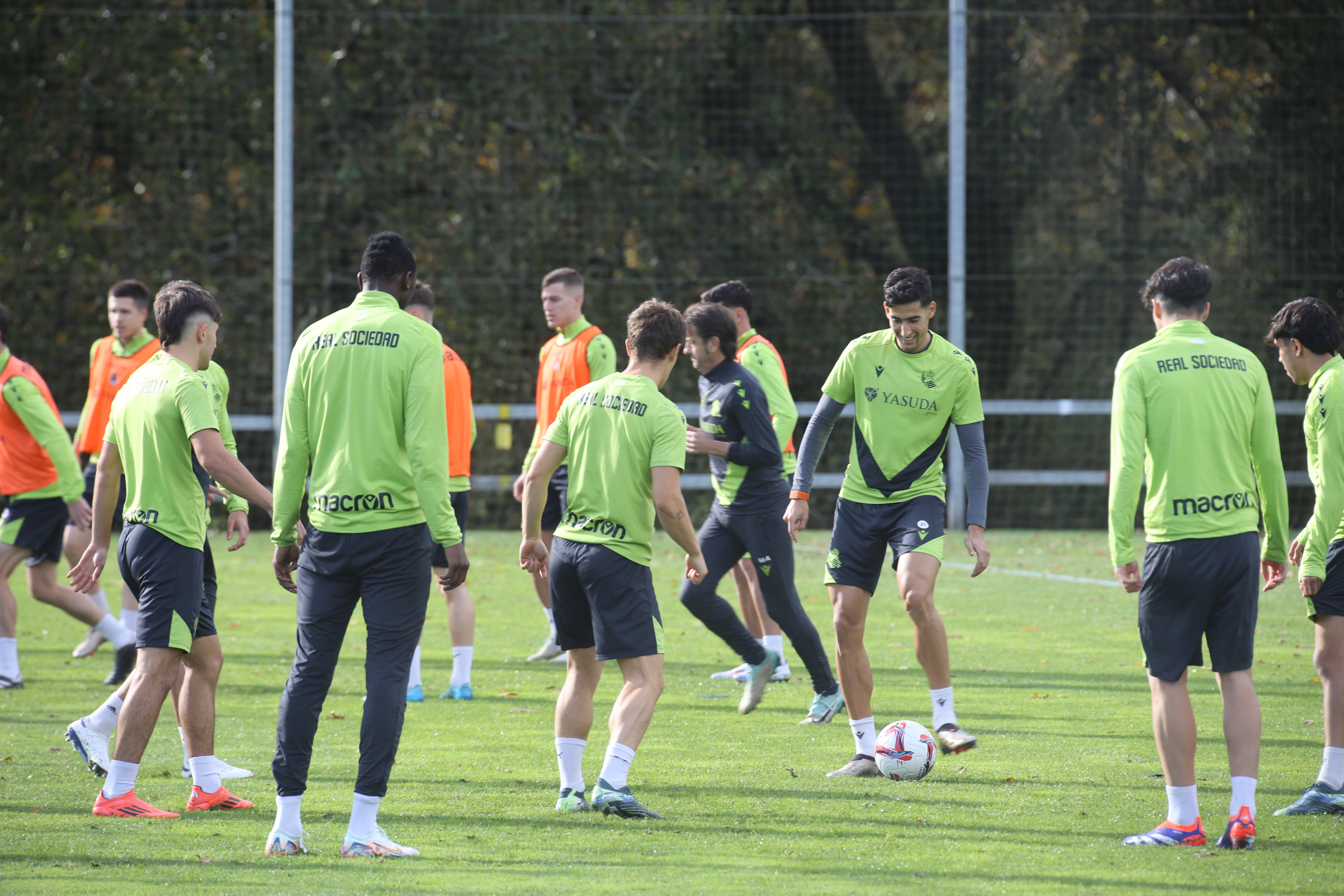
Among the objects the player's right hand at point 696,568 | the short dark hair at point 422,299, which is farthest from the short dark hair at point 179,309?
the short dark hair at point 422,299

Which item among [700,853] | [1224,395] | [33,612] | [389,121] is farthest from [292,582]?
[389,121]

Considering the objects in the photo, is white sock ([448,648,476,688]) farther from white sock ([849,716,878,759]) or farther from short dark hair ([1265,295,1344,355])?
short dark hair ([1265,295,1344,355])

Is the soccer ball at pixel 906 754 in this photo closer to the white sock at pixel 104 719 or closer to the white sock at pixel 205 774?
the white sock at pixel 205 774

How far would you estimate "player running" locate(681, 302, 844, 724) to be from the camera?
7.20 metres

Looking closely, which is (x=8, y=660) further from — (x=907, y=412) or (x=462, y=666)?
(x=907, y=412)

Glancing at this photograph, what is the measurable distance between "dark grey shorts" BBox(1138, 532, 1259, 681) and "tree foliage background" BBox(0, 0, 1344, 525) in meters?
14.3

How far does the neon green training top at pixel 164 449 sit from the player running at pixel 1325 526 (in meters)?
4.09

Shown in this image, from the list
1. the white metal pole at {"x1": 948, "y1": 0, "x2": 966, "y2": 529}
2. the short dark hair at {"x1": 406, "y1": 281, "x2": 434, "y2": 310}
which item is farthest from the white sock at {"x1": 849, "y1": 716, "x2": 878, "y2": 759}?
the white metal pole at {"x1": 948, "y1": 0, "x2": 966, "y2": 529}

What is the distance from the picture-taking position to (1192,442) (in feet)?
16.0

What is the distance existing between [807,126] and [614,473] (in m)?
15.3

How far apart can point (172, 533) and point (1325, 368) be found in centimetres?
444

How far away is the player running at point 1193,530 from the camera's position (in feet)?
15.8

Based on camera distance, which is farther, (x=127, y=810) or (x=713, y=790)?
(x=713, y=790)

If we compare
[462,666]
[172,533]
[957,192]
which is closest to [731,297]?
[462,666]
